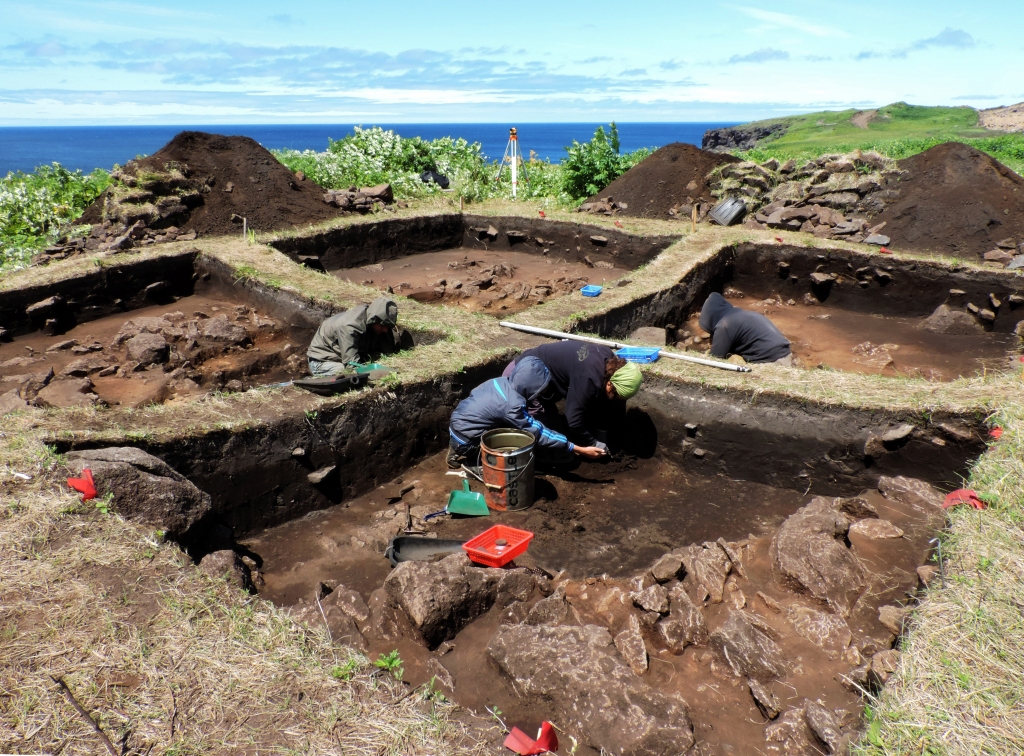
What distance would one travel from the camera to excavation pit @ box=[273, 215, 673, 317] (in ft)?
34.0

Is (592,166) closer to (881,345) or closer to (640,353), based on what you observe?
(881,345)

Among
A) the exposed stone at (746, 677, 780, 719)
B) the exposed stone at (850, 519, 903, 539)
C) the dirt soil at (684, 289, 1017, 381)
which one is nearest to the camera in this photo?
the exposed stone at (746, 677, 780, 719)

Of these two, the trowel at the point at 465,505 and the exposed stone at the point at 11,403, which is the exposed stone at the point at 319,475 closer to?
the trowel at the point at 465,505

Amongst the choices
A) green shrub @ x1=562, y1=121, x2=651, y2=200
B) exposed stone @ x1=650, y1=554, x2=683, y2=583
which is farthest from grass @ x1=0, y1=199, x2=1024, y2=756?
green shrub @ x1=562, y1=121, x2=651, y2=200

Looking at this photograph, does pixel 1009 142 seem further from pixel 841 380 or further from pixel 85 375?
pixel 85 375

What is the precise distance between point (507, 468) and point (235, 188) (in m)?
9.69

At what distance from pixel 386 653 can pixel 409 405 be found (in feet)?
8.39

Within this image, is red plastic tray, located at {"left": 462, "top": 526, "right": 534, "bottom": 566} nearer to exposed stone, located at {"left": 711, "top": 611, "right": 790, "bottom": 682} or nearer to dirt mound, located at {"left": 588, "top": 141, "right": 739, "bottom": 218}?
exposed stone, located at {"left": 711, "top": 611, "right": 790, "bottom": 682}

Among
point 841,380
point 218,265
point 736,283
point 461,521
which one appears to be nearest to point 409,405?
point 461,521

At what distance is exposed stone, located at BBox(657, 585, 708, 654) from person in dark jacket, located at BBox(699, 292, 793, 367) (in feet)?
12.1

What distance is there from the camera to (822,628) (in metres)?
3.83

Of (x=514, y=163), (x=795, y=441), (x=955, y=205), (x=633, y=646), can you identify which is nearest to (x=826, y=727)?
(x=633, y=646)

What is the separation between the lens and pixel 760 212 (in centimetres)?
1294

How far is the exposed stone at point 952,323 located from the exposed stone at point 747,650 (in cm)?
757
